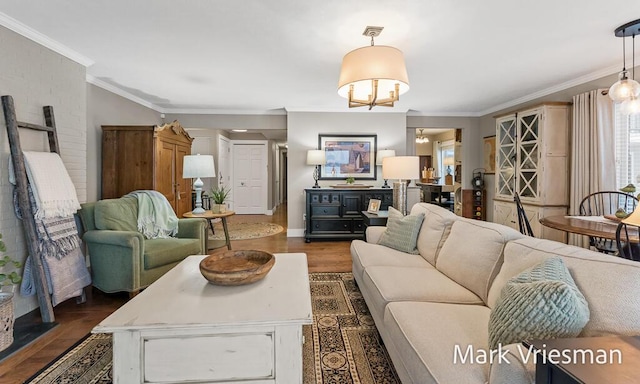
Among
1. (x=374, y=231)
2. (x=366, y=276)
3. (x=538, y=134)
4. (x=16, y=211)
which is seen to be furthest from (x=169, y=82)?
(x=538, y=134)

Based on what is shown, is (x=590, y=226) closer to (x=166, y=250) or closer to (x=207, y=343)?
(x=207, y=343)

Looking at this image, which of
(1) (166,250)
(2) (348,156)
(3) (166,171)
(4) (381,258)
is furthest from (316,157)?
(4) (381,258)

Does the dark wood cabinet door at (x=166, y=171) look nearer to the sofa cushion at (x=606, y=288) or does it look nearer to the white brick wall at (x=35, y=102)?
the white brick wall at (x=35, y=102)

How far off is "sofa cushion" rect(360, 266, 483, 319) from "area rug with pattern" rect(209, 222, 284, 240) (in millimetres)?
3704

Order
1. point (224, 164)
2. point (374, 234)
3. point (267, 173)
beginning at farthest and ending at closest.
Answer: point (267, 173), point (224, 164), point (374, 234)

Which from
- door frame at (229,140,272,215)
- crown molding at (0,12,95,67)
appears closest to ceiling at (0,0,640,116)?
crown molding at (0,12,95,67)

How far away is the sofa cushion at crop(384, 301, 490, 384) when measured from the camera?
3.72 feet

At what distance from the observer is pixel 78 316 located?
2557mm

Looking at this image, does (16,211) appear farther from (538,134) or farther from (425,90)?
(538,134)

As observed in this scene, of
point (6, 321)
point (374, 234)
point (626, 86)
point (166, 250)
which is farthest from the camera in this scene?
point (374, 234)

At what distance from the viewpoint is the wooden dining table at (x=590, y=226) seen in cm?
→ 220

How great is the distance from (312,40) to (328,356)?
2461mm

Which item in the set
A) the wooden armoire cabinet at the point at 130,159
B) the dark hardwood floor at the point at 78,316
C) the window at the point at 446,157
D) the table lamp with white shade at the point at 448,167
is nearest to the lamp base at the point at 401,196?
the dark hardwood floor at the point at 78,316

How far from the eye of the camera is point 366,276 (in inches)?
89.7
